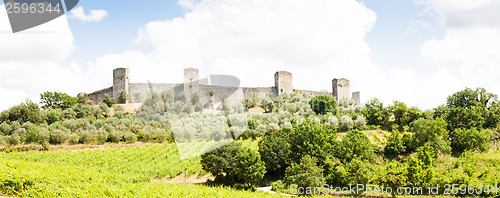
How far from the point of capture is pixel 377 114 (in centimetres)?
3597

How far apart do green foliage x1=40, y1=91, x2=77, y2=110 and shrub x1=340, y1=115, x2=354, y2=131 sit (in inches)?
1371

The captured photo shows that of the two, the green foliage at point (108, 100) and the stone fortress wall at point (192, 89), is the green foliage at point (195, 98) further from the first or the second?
the green foliage at point (108, 100)

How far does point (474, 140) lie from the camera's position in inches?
996

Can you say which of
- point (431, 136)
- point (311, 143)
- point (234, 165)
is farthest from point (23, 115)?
point (431, 136)

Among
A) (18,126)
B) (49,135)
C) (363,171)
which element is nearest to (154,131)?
(49,135)

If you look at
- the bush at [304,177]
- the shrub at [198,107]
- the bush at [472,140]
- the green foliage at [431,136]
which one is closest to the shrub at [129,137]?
the shrub at [198,107]

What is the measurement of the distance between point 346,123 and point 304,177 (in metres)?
17.4

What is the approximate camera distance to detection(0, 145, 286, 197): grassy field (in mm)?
Answer: 12242

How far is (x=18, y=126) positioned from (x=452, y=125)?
41.6 metres

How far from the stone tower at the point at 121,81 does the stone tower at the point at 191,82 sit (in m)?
8.41

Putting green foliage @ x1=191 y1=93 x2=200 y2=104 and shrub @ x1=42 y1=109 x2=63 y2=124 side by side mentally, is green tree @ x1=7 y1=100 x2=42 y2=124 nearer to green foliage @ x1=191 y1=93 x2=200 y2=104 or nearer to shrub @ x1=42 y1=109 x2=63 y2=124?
shrub @ x1=42 y1=109 x2=63 y2=124

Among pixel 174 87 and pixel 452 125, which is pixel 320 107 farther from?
pixel 174 87

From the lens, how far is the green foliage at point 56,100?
44.6 m

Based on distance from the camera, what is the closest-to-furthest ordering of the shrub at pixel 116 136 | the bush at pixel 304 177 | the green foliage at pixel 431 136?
the bush at pixel 304 177
the green foliage at pixel 431 136
the shrub at pixel 116 136
